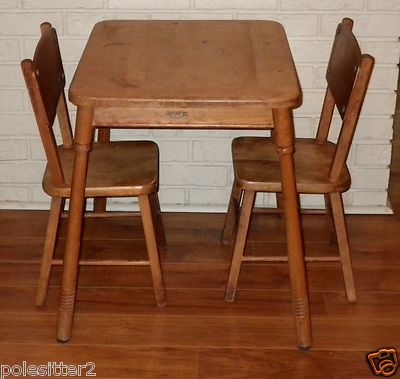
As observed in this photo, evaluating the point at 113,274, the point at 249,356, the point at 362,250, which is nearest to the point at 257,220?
the point at 362,250

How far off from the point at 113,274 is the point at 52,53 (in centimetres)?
73

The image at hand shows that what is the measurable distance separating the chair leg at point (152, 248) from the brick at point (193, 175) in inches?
21.9

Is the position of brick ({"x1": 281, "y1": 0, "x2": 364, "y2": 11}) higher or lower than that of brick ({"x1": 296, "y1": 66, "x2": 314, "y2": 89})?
higher

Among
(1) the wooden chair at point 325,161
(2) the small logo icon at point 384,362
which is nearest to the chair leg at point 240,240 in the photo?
(1) the wooden chair at point 325,161

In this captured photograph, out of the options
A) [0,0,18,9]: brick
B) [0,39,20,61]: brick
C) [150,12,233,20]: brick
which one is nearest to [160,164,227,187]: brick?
[150,12,233,20]: brick

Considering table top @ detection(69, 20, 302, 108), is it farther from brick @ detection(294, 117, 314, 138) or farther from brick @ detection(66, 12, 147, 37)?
brick @ detection(294, 117, 314, 138)

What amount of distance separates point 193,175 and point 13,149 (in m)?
0.65

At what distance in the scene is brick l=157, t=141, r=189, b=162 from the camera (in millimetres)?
2814

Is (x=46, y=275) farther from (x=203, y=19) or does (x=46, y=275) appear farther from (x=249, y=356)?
(x=203, y=19)

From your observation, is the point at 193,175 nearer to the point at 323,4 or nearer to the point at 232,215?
the point at 232,215

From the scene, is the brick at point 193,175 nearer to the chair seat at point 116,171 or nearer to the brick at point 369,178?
the chair seat at point 116,171

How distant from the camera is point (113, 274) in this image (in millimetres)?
2549

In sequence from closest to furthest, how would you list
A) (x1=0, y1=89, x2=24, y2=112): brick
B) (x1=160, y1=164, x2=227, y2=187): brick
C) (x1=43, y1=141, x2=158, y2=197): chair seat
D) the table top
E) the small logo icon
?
the table top → the small logo icon → (x1=43, y1=141, x2=158, y2=197): chair seat → (x1=0, y1=89, x2=24, y2=112): brick → (x1=160, y1=164, x2=227, y2=187): brick

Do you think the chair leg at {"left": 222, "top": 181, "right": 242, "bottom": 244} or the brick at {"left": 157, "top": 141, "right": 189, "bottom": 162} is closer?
the chair leg at {"left": 222, "top": 181, "right": 242, "bottom": 244}
